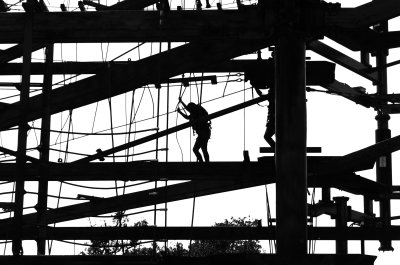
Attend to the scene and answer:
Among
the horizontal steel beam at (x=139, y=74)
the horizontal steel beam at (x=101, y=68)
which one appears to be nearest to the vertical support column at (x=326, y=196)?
the horizontal steel beam at (x=101, y=68)

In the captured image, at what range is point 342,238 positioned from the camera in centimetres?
1848

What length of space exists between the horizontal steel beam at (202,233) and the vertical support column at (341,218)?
0.27 m

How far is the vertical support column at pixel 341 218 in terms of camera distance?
62.2 feet

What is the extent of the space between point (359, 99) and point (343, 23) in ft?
17.8

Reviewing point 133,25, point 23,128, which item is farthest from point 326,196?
point 23,128

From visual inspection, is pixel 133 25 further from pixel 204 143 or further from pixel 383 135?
pixel 383 135

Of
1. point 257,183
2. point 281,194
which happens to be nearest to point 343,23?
point 281,194

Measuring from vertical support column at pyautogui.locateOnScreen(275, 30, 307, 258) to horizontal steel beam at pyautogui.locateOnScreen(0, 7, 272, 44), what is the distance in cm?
85

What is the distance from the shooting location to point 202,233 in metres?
18.8

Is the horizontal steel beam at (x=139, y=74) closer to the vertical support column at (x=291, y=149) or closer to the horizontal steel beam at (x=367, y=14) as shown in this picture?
the vertical support column at (x=291, y=149)

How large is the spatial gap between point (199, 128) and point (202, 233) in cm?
175

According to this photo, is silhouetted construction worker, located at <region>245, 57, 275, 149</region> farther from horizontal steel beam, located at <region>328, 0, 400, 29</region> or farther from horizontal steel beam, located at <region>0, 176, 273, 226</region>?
horizontal steel beam, located at <region>328, 0, 400, 29</region>

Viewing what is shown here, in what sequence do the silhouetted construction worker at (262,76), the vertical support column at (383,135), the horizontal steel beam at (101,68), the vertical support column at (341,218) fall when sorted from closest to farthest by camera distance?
the silhouetted construction worker at (262,76) → the horizontal steel beam at (101,68) → the vertical support column at (341,218) → the vertical support column at (383,135)

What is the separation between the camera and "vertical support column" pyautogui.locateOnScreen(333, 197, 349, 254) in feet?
→ 62.2
